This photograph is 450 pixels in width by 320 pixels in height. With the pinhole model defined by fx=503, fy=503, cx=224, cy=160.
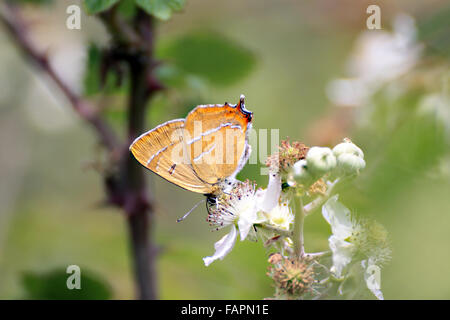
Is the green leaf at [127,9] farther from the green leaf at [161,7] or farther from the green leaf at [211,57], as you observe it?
the green leaf at [211,57]

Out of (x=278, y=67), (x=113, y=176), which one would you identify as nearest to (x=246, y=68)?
(x=113, y=176)

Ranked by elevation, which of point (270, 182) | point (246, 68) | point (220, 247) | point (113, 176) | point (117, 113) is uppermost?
point (246, 68)

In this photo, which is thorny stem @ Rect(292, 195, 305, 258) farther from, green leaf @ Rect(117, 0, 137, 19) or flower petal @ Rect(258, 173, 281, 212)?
green leaf @ Rect(117, 0, 137, 19)

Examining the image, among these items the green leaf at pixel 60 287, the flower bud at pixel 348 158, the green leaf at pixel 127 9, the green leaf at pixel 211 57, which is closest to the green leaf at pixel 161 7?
the green leaf at pixel 127 9

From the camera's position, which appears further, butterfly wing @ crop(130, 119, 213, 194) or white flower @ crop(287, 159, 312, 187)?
butterfly wing @ crop(130, 119, 213, 194)

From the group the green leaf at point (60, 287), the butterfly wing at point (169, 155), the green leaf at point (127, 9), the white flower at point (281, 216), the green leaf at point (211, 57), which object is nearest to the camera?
the white flower at point (281, 216)

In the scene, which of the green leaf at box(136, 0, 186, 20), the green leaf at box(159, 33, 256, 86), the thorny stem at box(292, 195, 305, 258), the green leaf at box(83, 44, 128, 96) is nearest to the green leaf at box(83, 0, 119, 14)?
the green leaf at box(136, 0, 186, 20)
